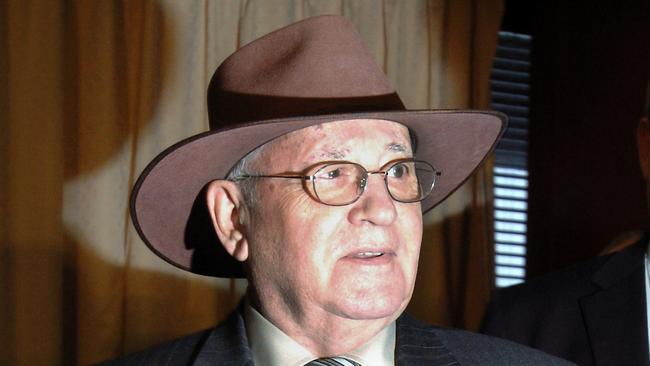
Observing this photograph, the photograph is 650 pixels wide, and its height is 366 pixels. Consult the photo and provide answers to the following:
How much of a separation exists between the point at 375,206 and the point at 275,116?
21 cm

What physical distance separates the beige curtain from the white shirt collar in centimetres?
95

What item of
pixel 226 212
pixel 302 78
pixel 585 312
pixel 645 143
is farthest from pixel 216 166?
pixel 645 143

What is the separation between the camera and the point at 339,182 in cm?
171

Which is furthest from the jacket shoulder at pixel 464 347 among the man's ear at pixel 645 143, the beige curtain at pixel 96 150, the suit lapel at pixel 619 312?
the beige curtain at pixel 96 150

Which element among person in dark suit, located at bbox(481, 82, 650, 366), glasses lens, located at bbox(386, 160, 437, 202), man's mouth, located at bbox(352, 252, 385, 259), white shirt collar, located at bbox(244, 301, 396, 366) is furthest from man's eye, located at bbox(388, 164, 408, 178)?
person in dark suit, located at bbox(481, 82, 650, 366)

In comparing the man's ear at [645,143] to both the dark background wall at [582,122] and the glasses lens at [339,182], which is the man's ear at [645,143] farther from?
the dark background wall at [582,122]

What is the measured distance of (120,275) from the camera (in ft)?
9.06

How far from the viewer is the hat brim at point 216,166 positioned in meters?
1.75

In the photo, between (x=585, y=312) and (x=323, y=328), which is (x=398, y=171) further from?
(x=585, y=312)

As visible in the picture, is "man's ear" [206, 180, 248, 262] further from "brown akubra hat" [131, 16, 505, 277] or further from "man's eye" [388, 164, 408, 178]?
"man's eye" [388, 164, 408, 178]

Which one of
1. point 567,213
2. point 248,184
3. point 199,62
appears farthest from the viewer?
point 567,213

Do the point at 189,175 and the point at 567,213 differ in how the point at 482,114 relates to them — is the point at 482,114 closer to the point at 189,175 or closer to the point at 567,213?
the point at 189,175

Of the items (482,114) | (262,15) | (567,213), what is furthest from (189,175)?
(567,213)

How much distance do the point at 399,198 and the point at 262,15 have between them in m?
1.37
